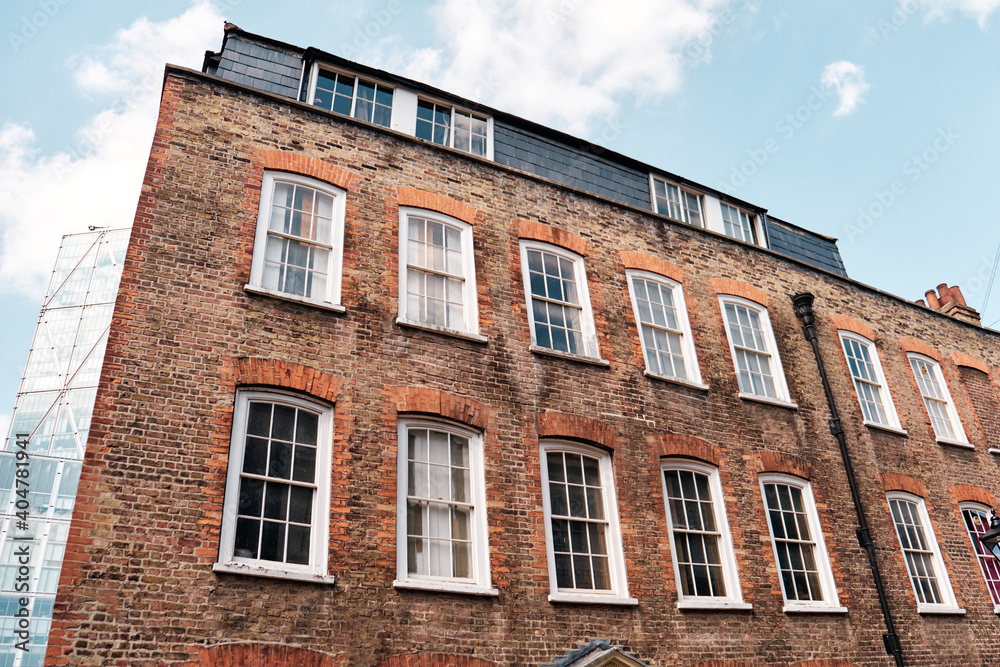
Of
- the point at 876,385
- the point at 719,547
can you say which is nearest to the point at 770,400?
the point at 719,547

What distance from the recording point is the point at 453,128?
1190 cm

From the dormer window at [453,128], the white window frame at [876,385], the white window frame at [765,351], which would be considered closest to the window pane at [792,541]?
the white window frame at [765,351]

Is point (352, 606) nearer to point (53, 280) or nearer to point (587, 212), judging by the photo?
point (587, 212)

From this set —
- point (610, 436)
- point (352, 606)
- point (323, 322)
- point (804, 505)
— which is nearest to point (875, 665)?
point (804, 505)

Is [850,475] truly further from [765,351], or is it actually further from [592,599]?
[592,599]

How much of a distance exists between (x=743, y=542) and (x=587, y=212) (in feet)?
19.5

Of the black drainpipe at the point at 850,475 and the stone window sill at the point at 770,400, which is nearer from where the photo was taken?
the black drainpipe at the point at 850,475

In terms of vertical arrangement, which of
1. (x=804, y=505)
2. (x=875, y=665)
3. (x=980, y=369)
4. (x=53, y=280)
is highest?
(x=53, y=280)

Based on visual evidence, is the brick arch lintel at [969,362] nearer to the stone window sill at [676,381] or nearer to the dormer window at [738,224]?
the dormer window at [738,224]

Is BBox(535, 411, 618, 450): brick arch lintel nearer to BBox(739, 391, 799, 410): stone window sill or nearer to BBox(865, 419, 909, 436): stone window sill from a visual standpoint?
BBox(739, 391, 799, 410): stone window sill

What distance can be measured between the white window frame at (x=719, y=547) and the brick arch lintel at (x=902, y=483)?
168 inches

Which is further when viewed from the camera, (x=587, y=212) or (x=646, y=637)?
(x=587, y=212)

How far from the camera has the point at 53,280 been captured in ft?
168

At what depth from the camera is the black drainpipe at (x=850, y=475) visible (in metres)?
11.1
